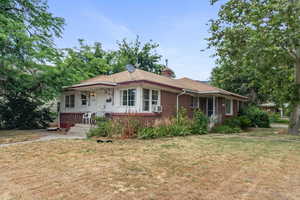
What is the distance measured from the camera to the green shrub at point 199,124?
11.9 m

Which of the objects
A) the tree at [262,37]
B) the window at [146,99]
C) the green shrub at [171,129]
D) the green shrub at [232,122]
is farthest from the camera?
→ the green shrub at [232,122]

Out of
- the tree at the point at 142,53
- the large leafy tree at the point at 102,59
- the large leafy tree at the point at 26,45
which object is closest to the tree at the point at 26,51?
the large leafy tree at the point at 26,45

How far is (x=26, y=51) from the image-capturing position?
10938 mm

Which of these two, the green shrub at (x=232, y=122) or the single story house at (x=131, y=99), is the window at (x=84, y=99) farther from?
the green shrub at (x=232, y=122)

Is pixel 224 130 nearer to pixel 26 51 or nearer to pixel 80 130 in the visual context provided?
pixel 80 130

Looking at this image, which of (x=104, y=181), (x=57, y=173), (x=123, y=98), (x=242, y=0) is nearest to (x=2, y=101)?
(x=123, y=98)

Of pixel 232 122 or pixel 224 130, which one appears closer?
pixel 224 130

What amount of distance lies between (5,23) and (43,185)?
10011mm

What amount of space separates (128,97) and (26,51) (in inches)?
237

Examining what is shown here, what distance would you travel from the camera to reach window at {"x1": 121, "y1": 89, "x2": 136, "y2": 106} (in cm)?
1152

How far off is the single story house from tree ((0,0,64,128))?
2.01 metres

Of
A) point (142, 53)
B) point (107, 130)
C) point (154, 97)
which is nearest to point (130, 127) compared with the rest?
point (107, 130)

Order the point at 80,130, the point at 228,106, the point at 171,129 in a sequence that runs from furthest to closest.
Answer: the point at 228,106, the point at 80,130, the point at 171,129

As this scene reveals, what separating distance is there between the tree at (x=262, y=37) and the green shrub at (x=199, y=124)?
3.79 metres
